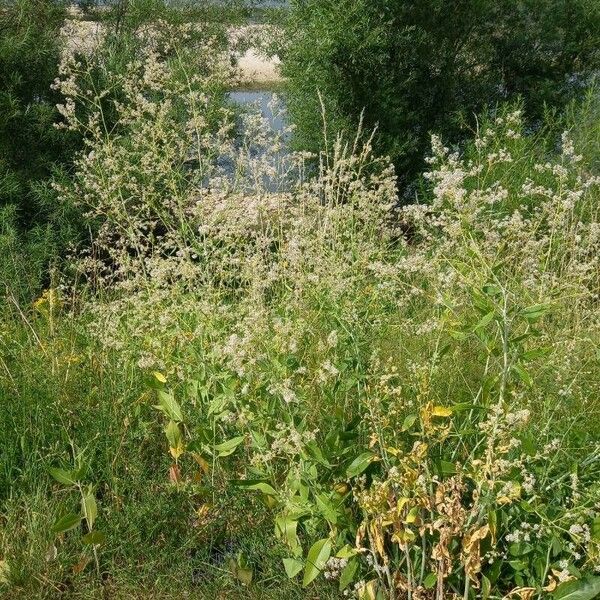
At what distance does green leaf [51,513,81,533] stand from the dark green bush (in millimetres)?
4895

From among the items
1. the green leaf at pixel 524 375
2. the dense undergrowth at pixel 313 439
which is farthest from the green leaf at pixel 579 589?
the green leaf at pixel 524 375

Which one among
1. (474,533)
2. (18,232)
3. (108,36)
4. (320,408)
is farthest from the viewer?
(108,36)

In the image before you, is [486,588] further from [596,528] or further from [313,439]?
[313,439]

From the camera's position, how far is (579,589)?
264 centimetres

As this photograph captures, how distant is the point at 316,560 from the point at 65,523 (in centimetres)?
81

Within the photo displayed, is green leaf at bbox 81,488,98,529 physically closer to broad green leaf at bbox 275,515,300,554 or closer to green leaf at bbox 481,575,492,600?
broad green leaf at bbox 275,515,300,554

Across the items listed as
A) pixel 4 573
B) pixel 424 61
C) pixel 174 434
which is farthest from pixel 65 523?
pixel 424 61

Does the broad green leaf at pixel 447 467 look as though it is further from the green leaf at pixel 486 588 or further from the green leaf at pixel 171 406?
the green leaf at pixel 171 406

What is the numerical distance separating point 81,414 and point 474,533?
67.7 inches

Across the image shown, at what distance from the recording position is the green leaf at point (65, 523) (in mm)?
3000

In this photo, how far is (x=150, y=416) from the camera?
3.92m

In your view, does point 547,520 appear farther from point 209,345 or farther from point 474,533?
point 209,345

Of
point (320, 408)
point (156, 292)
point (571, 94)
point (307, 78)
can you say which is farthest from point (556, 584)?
point (571, 94)

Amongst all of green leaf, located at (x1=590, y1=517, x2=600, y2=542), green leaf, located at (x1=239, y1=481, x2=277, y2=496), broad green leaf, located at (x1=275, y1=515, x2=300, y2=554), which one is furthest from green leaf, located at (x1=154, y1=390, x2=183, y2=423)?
green leaf, located at (x1=590, y1=517, x2=600, y2=542)
